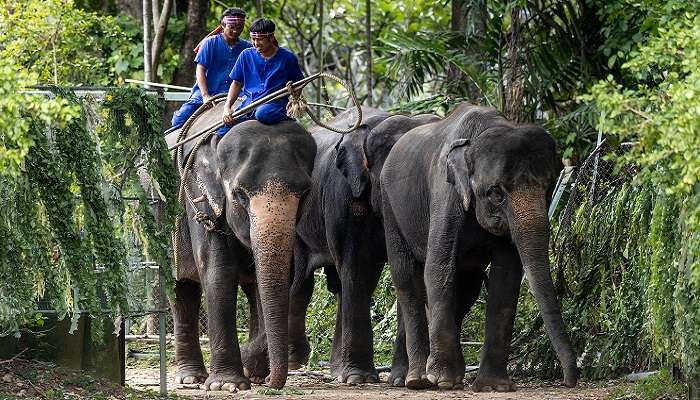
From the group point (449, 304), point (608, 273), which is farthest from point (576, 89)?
point (449, 304)

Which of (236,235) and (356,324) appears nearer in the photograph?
(236,235)

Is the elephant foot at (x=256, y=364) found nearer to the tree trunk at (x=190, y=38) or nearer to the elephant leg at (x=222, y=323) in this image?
the elephant leg at (x=222, y=323)

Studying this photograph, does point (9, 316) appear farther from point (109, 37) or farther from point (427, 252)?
point (109, 37)

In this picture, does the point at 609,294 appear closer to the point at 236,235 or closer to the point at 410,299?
the point at 410,299

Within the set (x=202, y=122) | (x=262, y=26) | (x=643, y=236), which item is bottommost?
(x=643, y=236)

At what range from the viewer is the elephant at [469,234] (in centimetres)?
1191

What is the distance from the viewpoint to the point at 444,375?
1233cm

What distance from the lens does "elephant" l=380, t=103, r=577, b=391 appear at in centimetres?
1191

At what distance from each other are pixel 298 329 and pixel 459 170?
294cm

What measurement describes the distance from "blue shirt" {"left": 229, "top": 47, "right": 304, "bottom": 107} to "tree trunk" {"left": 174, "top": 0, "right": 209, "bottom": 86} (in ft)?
23.6

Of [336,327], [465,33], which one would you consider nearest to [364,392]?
[336,327]

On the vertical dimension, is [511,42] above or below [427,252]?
above

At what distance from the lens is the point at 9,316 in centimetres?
997

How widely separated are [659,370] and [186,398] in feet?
11.5
